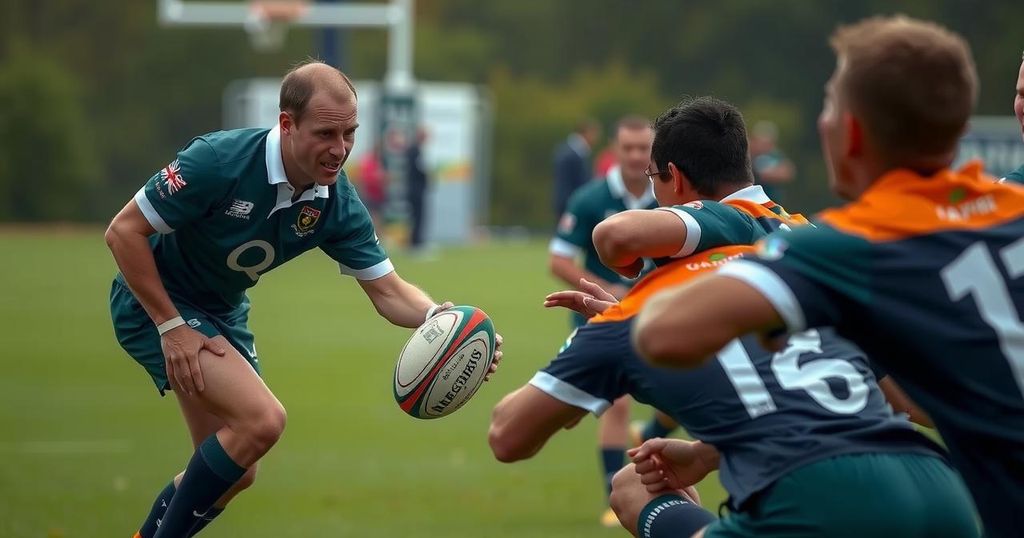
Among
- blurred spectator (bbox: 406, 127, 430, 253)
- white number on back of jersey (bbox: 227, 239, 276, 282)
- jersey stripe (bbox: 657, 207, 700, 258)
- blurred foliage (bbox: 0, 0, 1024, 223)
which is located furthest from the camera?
blurred foliage (bbox: 0, 0, 1024, 223)

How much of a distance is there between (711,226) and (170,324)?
2289 mm

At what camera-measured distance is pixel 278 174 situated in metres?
5.14

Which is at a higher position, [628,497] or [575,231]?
[628,497]

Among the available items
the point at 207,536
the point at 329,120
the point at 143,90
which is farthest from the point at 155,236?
the point at 143,90

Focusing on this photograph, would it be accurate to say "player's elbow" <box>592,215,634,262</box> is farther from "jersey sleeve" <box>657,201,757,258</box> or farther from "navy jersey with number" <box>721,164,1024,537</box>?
"navy jersey with number" <box>721,164,1024,537</box>

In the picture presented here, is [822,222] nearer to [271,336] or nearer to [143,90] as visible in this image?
[271,336]

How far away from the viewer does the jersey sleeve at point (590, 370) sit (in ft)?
11.1

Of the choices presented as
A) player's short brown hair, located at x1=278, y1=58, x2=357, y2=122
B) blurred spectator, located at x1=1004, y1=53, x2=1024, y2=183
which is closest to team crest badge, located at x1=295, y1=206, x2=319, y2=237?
player's short brown hair, located at x1=278, y1=58, x2=357, y2=122

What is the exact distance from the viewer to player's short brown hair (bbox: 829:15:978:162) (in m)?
2.62

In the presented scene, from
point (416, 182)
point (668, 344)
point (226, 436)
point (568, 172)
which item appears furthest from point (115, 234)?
point (416, 182)

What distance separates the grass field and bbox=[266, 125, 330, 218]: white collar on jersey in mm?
2081

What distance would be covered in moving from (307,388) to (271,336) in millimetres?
3455

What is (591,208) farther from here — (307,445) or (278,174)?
(278,174)

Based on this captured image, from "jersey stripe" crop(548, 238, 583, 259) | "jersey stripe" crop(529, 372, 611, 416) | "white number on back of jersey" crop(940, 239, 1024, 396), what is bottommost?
"jersey stripe" crop(548, 238, 583, 259)
